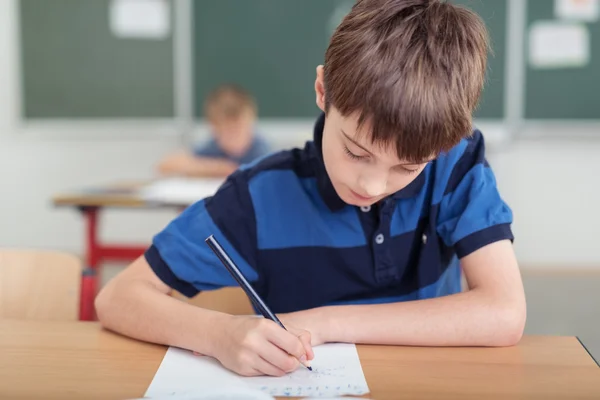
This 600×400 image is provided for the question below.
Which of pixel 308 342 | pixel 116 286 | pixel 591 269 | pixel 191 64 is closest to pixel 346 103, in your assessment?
pixel 308 342

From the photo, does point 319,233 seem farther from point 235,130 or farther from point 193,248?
point 235,130

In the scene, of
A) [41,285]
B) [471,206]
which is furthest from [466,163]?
[41,285]

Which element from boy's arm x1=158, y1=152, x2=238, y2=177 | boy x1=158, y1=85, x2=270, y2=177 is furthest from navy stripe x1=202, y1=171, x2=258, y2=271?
boy x1=158, y1=85, x2=270, y2=177

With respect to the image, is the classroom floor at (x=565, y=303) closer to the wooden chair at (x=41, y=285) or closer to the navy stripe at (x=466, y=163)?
the navy stripe at (x=466, y=163)

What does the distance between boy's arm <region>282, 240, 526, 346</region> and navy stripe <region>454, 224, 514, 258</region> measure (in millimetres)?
81

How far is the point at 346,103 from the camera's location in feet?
3.20

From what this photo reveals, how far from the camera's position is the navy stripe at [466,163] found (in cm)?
118

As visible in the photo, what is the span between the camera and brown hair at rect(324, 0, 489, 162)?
94cm

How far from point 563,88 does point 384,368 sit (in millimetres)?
3507

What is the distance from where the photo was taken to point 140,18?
4.15 meters

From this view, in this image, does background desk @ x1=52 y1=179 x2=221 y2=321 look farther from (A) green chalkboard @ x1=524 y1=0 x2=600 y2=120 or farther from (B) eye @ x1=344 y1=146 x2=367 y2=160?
(A) green chalkboard @ x1=524 y1=0 x2=600 y2=120

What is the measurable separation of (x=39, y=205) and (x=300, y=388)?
4.02 meters

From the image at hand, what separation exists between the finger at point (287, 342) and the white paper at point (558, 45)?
353 centimetres

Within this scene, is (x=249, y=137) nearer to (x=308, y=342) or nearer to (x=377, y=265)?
(x=377, y=265)
